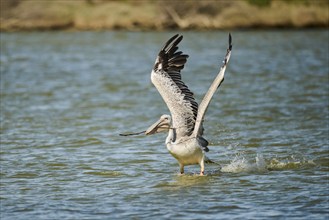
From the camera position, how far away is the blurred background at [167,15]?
3647 centimetres

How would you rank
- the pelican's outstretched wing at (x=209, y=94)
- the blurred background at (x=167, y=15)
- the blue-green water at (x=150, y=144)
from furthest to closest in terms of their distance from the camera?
the blurred background at (x=167, y=15)
the pelican's outstretched wing at (x=209, y=94)
the blue-green water at (x=150, y=144)

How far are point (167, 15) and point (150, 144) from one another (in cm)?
2572

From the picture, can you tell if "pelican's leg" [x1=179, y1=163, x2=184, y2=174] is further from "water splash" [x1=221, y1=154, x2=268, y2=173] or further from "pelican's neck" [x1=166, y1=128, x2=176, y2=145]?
"water splash" [x1=221, y1=154, x2=268, y2=173]

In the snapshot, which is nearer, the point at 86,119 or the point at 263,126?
the point at 263,126

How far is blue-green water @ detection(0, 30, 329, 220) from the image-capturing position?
809 cm

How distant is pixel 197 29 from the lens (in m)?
37.0

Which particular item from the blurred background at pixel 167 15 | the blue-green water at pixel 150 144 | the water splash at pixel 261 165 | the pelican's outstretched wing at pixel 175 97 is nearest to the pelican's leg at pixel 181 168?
the blue-green water at pixel 150 144

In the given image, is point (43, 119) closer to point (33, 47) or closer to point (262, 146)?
point (262, 146)

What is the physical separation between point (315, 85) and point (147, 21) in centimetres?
1962

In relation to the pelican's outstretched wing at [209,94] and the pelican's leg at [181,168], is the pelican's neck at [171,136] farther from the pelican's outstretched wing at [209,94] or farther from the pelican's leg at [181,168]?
the pelican's leg at [181,168]

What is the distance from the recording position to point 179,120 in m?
9.30

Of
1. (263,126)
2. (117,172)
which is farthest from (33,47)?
(117,172)

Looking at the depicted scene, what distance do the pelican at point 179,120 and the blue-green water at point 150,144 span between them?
0.31 m

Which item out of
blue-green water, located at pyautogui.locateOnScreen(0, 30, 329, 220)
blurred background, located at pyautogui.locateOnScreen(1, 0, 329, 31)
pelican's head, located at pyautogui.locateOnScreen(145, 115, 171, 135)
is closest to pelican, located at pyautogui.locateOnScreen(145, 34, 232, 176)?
pelican's head, located at pyautogui.locateOnScreen(145, 115, 171, 135)
